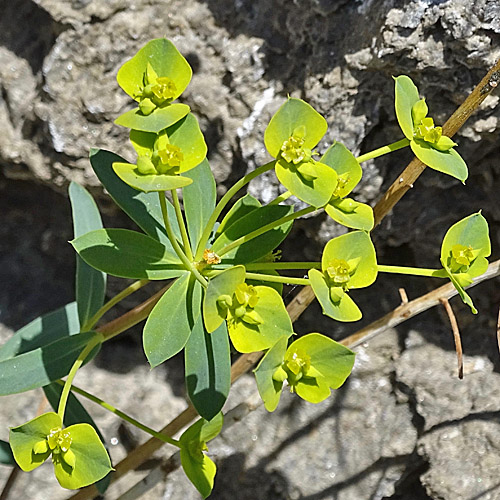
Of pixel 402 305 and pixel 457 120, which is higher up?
pixel 457 120

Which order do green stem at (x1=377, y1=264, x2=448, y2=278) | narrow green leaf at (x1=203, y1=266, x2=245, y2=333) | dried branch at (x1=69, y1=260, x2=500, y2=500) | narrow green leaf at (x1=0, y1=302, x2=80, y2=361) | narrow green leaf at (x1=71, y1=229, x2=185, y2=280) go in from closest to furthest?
1. narrow green leaf at (x1=203, y1=266, x2=245, y2=333)
2. green stem at (x1=377, y1=264, x2=448, y2=278)
3. narrow green leaf at (x1=71, y1=229, x2=185, y2=280)
4. dried branch at (x1=69, y1=260, x2=500, y2=500)
5. narrow green leaf at (x1=0, y1=302, x2=80, y2=361)

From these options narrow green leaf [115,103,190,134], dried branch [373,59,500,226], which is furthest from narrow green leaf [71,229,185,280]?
dried branch [373,59,500,226]

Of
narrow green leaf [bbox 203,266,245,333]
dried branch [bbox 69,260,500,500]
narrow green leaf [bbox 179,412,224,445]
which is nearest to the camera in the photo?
narrow green leaf [bbox 203,266,245,333]

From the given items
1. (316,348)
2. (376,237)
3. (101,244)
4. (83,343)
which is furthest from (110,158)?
(376,237)

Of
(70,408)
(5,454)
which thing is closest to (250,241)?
(70,408)

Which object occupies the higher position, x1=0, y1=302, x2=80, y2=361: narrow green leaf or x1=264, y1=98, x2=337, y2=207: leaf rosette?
x1=264, y1=98, x2=337, y2=207: leaf rosette

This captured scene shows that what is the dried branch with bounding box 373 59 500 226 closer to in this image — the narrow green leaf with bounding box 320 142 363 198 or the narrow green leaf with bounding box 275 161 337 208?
the narrow green leaf with bounding box 320 142 363 198

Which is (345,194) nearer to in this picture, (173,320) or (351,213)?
(351,213)

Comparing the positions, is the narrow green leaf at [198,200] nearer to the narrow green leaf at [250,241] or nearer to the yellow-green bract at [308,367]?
the narrow green leaf at [250,241]
